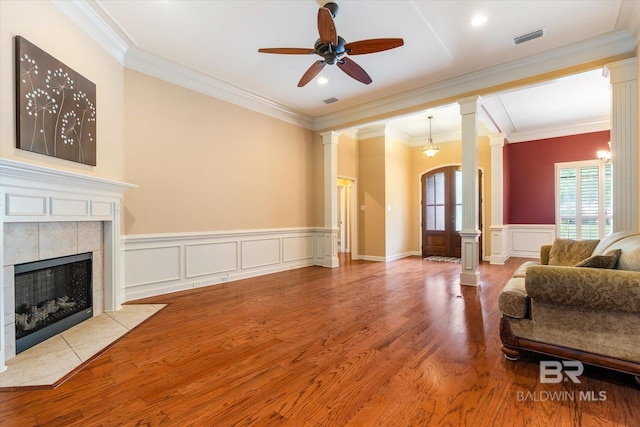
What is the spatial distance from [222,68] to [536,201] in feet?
25.3

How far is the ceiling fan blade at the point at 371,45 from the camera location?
292cm

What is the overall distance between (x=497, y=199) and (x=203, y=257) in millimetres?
6509

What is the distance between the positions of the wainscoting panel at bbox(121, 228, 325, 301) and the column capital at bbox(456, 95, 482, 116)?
3.69 m

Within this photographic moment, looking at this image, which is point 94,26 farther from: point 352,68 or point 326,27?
point 352,68

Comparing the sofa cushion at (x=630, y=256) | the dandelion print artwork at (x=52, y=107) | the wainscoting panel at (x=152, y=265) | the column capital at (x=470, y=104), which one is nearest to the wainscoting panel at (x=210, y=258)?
the wainscoting panel at (x=152, y=265)

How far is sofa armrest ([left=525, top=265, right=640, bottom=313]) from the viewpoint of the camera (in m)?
1.73

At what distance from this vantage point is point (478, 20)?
3.21 metres

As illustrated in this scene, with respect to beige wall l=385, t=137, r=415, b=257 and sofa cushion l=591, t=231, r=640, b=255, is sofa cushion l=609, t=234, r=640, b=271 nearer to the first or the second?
sofa cushion l=591, t=231, r=640, b=255

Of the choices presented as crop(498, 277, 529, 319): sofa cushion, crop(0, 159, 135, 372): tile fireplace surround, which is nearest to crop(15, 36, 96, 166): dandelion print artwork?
crop(0, 159, 135, 372): tile fireplace surround

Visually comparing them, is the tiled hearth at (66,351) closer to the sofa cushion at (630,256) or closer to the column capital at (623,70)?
the sofa cushion at (630,256)

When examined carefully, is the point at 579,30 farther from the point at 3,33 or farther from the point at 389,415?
the point at 3,33

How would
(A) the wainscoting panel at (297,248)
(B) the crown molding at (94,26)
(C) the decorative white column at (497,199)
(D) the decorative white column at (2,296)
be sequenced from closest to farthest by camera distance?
1. (D) the decorative white column at (2,296)
2. (B) the crown molding at (94,26)
3. (A) the wainscoting panel at (297,248)
4. (C) the decorative white column at (497,199)

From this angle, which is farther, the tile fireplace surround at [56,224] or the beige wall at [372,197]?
the beige wall at [372,197]

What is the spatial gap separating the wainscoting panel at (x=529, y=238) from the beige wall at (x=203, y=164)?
18.4 feet
